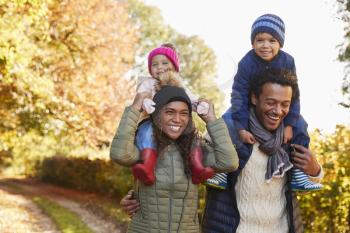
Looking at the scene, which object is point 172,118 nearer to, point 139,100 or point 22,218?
point 139,100

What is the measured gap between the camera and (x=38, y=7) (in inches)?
352

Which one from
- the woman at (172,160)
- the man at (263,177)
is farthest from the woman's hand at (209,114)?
the man at (263,177)

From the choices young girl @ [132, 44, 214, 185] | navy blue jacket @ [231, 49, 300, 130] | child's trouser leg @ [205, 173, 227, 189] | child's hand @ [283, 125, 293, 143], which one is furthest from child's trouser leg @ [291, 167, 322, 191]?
young girl @ [132, 44, 214, 185]

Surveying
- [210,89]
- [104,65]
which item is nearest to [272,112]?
[104,65]

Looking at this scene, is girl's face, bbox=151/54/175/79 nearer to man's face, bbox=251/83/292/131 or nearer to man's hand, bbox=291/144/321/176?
man's face, bbox=251/83/292/131

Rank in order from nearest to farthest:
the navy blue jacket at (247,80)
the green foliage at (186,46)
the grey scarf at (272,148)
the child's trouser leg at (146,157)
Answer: the child's trouser leg at (146,157) → the grey scarf at (272,148) → the navy blue jacket at (247,80) → the green foliage at (186,46)

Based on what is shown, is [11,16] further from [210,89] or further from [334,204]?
[210,89]

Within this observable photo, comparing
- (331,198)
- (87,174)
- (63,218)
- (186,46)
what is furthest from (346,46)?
(186,46)

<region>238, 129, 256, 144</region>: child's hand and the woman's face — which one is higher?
the woman's face

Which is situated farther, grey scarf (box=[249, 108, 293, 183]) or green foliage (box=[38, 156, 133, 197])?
green foliage (box=[38, 156, 133, 197])

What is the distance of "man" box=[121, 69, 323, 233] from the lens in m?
2.89

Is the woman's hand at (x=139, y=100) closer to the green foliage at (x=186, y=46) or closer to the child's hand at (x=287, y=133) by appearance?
the child's hand at (x=287, y=133)

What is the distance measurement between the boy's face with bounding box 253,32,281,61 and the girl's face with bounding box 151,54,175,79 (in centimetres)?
61

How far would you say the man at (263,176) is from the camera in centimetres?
289
